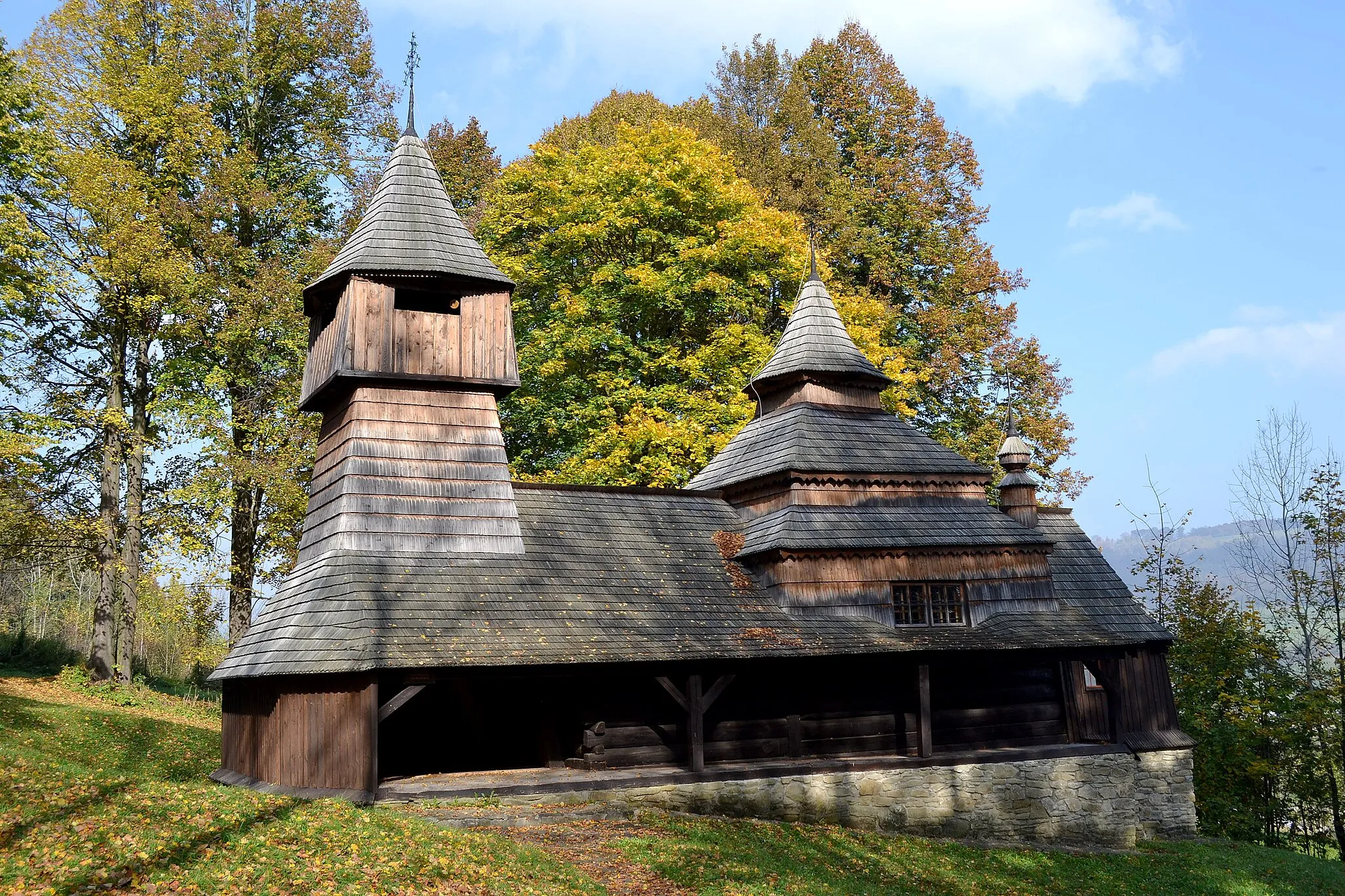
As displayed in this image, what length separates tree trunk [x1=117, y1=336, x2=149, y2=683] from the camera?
26.2m

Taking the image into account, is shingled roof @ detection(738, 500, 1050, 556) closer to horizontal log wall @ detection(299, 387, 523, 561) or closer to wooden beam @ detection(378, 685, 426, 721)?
horizontal log wall @ detection(299, 387, 523, 561)

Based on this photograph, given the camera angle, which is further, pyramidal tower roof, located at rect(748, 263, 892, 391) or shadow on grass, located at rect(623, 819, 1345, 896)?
pyramidal tower roof, located at rect(748, 263, 892, 391)

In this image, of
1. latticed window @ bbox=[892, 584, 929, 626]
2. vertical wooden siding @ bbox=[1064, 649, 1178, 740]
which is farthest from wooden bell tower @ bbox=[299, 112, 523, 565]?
vertical wooden siding @ bbox=[1064, 649, 1178, 740]

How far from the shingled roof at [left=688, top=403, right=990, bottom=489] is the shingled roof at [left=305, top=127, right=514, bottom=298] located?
20.6 feet

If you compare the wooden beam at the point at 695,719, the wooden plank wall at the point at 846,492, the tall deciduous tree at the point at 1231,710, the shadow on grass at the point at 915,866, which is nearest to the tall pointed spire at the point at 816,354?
the wooden plank wall at the point at 846,492

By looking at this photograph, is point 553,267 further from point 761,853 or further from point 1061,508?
point 761,853

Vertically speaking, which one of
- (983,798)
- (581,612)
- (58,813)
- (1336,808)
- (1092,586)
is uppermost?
(1092,586)

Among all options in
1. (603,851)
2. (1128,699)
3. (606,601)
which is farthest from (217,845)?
(1128,699)

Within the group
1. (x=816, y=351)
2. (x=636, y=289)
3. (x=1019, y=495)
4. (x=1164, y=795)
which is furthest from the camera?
(x=636, y=289)

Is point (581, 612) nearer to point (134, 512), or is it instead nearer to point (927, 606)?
point (927, 606)

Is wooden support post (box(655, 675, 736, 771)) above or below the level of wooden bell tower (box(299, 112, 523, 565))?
below

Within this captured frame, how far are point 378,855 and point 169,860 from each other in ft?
6.78

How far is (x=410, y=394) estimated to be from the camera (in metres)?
18.5

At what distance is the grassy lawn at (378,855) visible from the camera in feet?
34.7
